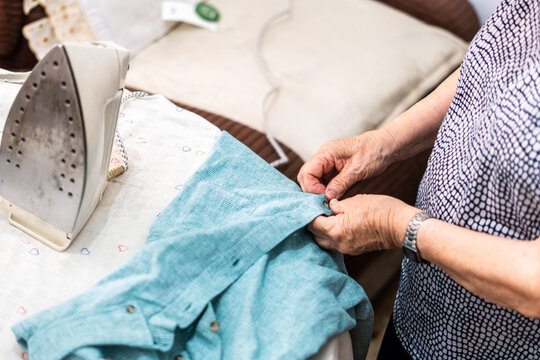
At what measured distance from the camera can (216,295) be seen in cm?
57

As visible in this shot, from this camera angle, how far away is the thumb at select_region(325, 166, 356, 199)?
0.73 metres

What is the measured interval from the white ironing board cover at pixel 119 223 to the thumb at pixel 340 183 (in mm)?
175

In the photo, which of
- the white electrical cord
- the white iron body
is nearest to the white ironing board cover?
the white iron body

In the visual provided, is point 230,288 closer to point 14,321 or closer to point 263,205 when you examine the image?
point 263,205

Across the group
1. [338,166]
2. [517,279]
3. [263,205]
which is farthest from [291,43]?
[517,279]

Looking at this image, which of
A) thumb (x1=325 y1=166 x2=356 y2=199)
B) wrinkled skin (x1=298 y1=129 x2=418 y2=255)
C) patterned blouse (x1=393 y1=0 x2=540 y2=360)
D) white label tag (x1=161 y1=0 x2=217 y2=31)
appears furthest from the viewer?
white label tag (x1=161 y1=0 x2=217 y2=31)

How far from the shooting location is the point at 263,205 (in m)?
0.65

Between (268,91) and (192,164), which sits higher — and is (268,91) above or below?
below

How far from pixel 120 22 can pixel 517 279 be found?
3.47 feet

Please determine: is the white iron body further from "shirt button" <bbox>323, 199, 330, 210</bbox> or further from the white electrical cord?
the white electrical cord

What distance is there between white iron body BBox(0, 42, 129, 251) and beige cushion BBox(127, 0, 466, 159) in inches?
21.0

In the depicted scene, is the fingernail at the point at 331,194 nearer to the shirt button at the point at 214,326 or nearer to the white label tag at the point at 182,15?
the shirt button at the point at 214,326

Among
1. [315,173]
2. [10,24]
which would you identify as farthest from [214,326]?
[10,24]

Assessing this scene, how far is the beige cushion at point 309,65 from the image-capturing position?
44.3 inches
